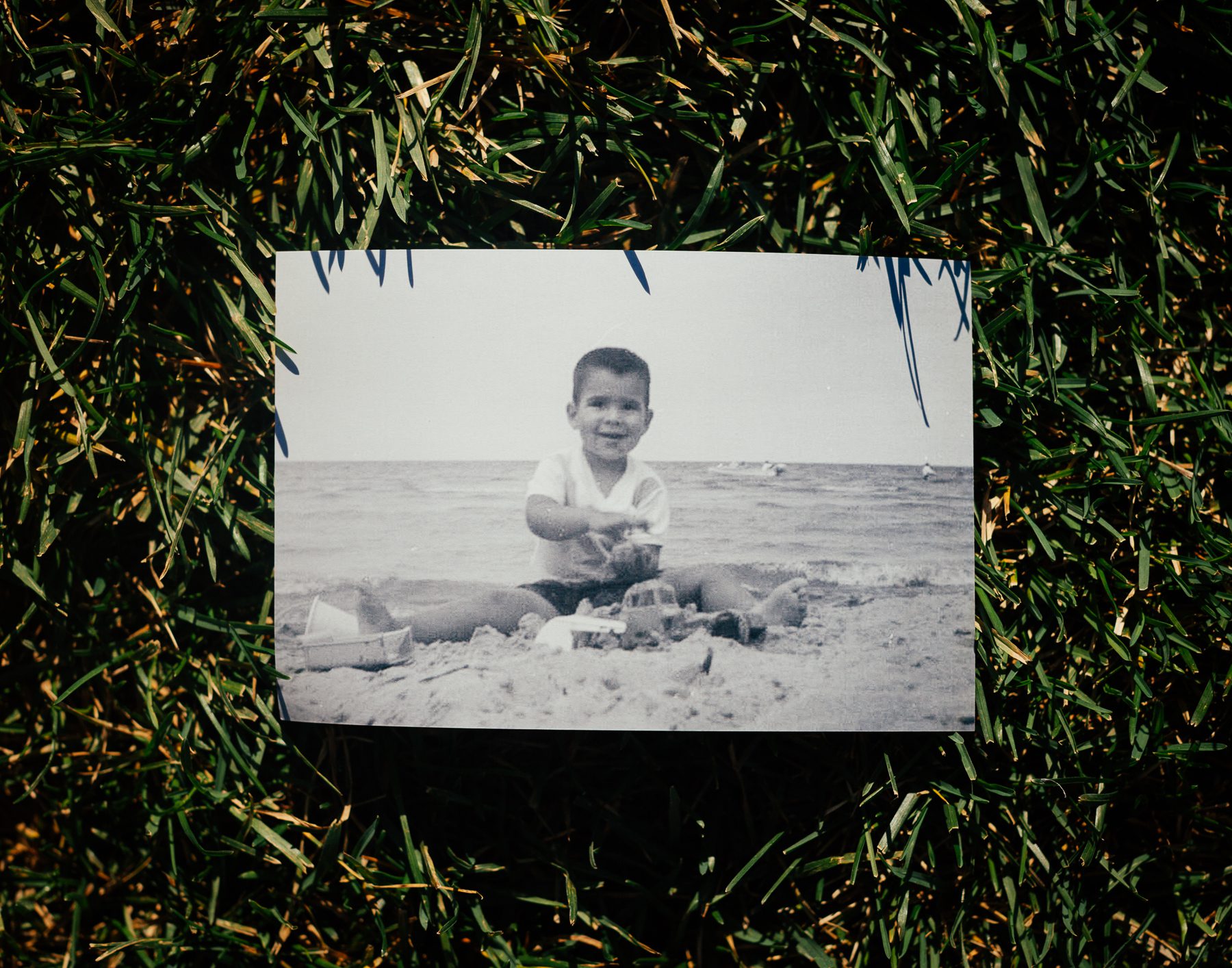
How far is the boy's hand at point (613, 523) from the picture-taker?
0.65 metres

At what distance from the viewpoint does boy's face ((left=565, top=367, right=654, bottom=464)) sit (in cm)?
65

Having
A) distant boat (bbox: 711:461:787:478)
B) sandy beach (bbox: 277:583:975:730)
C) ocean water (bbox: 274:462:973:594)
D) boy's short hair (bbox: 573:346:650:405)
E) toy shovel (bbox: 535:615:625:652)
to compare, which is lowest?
sandy beach (bbox: 277:583:975:730)

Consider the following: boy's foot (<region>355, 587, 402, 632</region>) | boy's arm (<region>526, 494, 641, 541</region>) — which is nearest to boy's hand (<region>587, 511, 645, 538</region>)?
boy's arm (<region>526, 494, 641, 541</region>)

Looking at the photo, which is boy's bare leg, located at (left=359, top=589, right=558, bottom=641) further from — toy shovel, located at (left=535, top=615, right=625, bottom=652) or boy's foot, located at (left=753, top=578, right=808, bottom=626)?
boy's foot, located at (left=753, top=578, right=808, bottom=626)

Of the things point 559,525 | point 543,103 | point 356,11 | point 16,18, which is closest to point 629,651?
point 559,525

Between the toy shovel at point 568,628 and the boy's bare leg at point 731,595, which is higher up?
the boy's bare leg at point 731,595

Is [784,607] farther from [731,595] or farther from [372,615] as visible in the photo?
[372,615]

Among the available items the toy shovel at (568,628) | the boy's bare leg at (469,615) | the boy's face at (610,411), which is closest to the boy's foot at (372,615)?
the boy's bare leg at (469,615)

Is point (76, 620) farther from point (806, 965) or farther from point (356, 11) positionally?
point (806, 965)

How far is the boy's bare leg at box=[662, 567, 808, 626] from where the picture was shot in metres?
0.66

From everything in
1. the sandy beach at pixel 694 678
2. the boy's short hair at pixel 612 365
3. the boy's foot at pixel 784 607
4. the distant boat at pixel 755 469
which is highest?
the boy's short hair at pixel 612 365

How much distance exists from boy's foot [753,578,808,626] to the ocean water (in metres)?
0.01

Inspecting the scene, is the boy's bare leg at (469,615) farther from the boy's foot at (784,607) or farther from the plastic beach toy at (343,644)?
the boy's foot at (784,607)

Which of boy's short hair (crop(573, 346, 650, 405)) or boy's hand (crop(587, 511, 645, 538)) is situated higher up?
boy's short hair (crop(573, 346, 650, 405))
